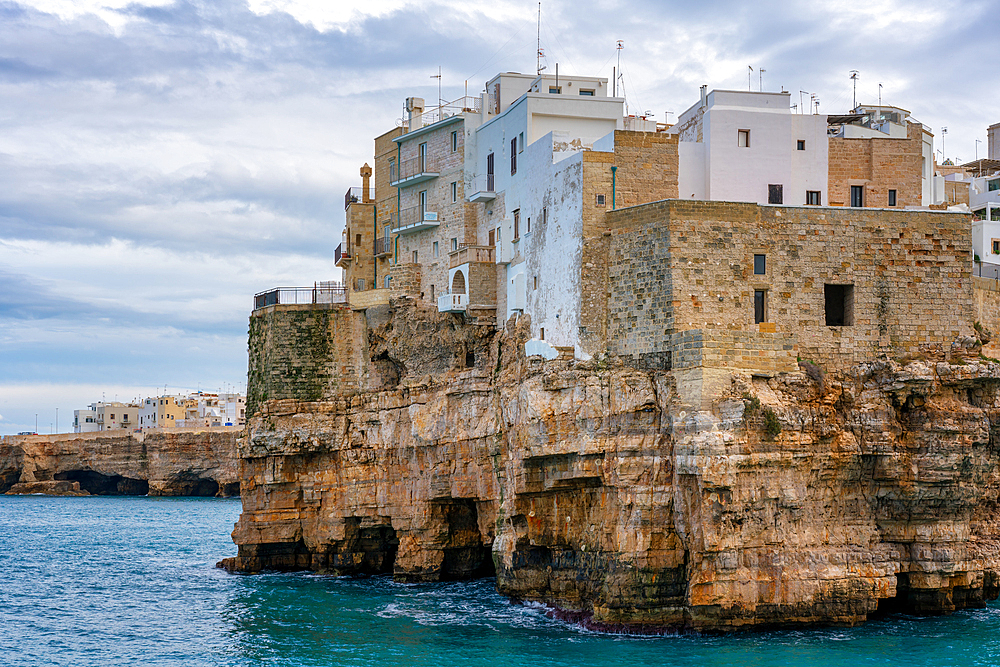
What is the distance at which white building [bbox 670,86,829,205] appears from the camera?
39.1 metres

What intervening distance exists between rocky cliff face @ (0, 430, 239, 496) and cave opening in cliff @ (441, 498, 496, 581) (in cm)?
5938

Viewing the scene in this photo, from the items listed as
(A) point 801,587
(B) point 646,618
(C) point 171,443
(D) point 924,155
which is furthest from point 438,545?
(C) point 171,443

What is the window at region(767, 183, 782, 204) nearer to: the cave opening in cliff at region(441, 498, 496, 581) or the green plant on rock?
the green plant on rock

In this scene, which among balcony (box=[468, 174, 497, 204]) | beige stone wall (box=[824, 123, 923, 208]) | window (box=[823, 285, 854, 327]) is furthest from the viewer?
balcony (box=[468, 174, 497, 204])

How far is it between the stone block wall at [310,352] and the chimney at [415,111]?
10.0 metres

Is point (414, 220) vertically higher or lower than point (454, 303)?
higher

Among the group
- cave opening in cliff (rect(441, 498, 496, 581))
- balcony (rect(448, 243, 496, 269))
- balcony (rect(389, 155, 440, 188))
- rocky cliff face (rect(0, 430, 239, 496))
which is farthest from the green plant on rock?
rocky cliff face (rect(0, 430, 239, 496))

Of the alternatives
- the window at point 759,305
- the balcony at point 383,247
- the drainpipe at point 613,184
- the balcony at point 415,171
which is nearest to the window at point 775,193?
the window at point 759,305

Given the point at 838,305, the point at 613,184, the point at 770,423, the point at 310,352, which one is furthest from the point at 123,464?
the point at 770,423

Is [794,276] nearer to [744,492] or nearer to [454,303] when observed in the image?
[744,492]

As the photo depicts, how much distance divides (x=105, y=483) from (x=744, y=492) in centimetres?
9381

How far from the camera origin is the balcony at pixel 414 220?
51375mm

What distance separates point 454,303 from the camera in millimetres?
47094

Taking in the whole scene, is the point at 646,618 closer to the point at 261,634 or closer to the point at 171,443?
the point at 261,634
